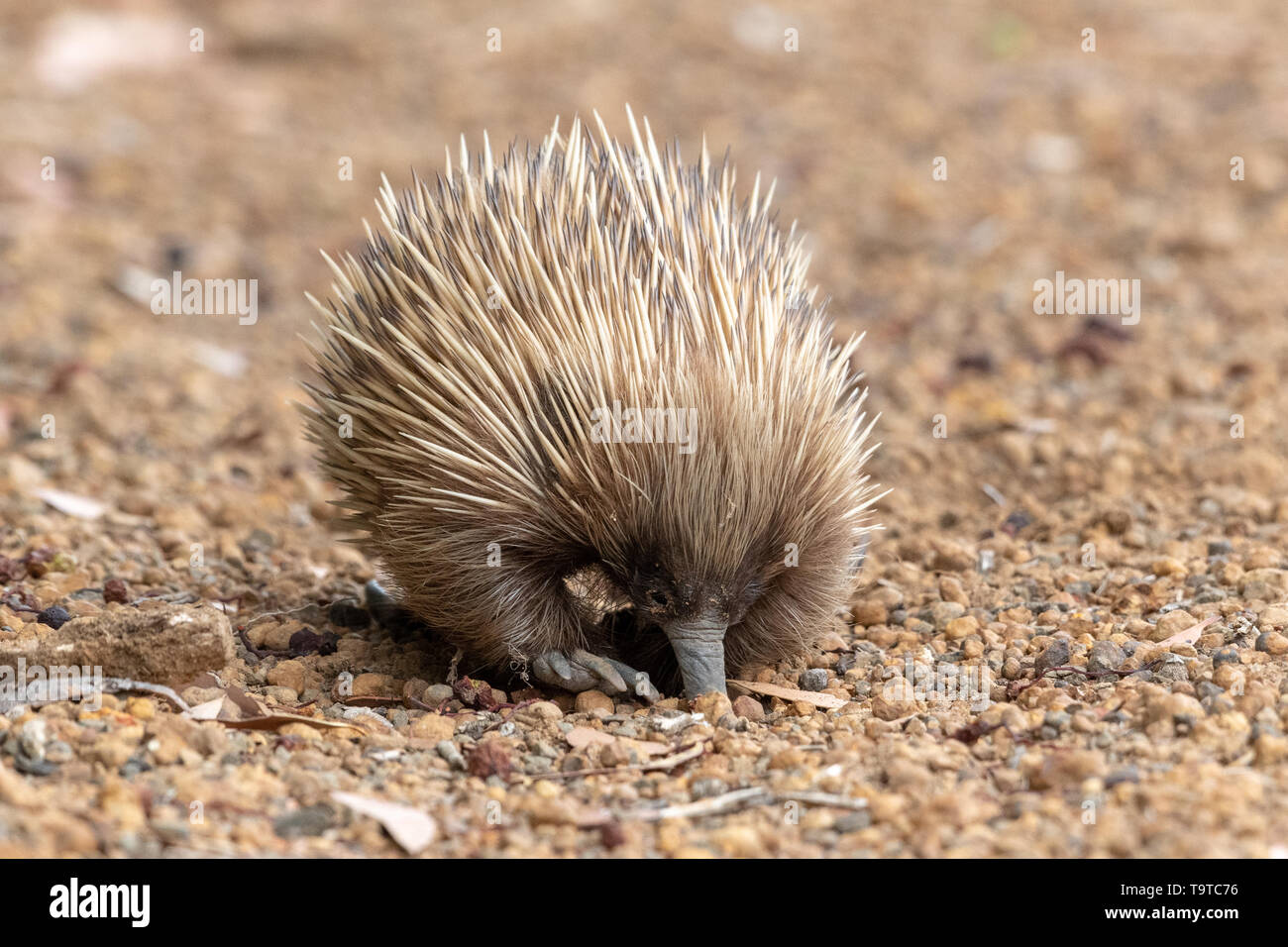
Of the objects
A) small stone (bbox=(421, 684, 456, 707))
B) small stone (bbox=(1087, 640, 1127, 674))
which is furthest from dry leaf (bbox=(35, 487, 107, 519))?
small stone (bbox=(1087, 640, 1127, 674))

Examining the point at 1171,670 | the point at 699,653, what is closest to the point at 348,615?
the point at 699,653

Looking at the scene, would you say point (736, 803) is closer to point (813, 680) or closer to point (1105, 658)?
point (813, 680)

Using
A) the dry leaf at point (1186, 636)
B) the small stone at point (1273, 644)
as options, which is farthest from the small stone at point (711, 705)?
the small stone at point (1273, 644)

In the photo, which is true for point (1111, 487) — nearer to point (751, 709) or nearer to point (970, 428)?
point (970, 428)
